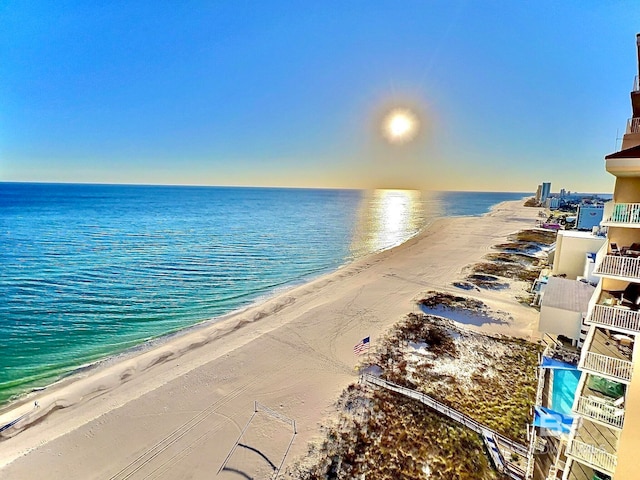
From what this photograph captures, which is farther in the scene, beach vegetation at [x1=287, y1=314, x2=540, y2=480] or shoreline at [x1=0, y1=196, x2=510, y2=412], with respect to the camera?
shoreline at [x1=0, y1=196, x2=510, y2=412]

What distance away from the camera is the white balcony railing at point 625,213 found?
665 centimetres

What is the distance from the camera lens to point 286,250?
4081cm

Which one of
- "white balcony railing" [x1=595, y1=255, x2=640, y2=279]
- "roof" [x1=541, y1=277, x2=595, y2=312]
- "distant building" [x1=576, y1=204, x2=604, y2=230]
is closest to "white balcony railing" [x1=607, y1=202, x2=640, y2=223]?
"white balcony railing" [x1=595, y1=255, x2=640, y2=279]

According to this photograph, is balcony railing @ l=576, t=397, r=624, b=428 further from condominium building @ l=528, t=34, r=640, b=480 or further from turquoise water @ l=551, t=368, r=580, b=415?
turquoise water @ l=551, t=368, r=580, b=415

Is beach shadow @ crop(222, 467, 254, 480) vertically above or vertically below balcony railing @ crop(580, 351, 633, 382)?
below

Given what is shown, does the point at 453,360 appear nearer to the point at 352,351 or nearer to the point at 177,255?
the point at 352,351

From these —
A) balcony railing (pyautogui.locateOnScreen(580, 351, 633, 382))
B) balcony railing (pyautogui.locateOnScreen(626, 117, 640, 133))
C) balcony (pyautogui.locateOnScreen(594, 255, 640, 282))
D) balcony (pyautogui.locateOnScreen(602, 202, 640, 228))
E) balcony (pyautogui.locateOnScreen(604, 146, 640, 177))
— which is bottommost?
balcony railing (pyautogui.locateOnScreen(580, 351, 633, 382))

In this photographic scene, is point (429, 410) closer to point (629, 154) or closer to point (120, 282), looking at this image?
point (629, 154)

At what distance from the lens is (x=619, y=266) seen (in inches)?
266

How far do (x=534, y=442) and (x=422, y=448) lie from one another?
11.3ft

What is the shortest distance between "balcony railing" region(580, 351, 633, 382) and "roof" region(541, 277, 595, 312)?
388 inches

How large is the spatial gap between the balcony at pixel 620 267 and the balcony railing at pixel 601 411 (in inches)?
116

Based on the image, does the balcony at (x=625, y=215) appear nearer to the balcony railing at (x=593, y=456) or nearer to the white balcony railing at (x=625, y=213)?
the white balcony railing at (x=625, y=213)

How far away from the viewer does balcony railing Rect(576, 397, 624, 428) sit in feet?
21.8
